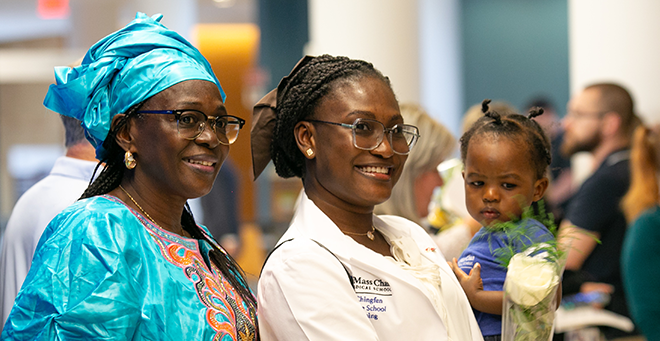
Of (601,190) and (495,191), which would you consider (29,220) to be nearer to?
(495,191)

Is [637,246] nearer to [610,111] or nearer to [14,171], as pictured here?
[610,111]

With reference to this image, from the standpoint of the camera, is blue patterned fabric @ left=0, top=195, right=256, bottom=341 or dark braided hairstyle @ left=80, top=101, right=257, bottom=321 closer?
blue patterned fabric @ left=0, top=195, right=256, bottom=341

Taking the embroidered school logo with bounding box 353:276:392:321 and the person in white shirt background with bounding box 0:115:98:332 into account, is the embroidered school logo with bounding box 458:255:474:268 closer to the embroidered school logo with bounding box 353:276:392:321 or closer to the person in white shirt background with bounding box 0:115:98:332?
the embroidered school logo with bounding box 353:276:392:321

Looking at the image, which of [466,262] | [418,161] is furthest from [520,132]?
[418,161]

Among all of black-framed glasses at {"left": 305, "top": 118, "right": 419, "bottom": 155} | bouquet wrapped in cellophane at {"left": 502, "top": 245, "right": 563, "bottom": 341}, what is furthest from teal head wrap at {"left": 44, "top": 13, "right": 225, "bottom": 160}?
bouquet wrapped in cellophane at {"left": 502, "top": 245, "right": 563, "bottom": 341}

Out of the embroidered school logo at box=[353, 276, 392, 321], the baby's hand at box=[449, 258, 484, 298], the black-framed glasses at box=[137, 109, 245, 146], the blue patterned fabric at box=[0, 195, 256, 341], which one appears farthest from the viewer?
the baby's hand at box=[449, 258, 484, 298]

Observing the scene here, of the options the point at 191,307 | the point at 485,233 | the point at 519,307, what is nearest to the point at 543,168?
the point at 485,233

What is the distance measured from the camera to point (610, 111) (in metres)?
4.75

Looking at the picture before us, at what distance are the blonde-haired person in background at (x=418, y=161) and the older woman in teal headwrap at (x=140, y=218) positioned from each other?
44.0 inches

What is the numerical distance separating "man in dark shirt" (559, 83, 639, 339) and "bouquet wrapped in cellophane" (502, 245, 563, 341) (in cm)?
214

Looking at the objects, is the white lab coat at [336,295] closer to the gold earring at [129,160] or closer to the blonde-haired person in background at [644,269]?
the gold earring at [129,160]

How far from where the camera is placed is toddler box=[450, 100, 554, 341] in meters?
1.95

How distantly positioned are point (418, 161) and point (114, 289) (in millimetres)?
1847

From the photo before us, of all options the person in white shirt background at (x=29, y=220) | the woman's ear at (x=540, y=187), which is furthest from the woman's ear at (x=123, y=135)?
the woman's ear at (x=540, y=187)
